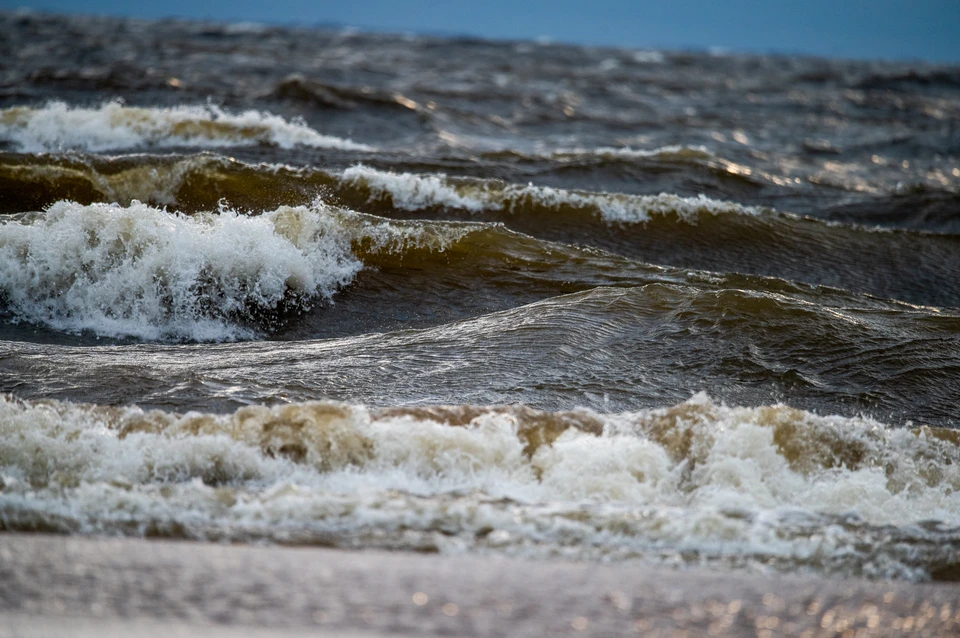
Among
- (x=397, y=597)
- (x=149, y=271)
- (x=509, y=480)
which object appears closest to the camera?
(x=397, y=597)

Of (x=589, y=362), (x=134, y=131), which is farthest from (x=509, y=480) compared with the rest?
(x=134, y=131)

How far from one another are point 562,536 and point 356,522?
0.69 metres

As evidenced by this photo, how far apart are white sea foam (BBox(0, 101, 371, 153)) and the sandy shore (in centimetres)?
878

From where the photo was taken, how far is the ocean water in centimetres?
328

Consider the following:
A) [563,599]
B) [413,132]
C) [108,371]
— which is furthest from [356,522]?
[413,132]

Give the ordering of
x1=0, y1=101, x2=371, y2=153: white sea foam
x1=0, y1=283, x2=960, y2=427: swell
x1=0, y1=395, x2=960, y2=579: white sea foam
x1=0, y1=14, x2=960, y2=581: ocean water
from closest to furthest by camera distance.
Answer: x1=0, y1=395, x2=960, y2=579: white sea foam < x1=0, y1=14, x2=960, y2=581: ocean water < x1=0, y1=283, x2=960, y2=427: swell < x1=0, y1=101, x2=371, y2=153: white sea foam

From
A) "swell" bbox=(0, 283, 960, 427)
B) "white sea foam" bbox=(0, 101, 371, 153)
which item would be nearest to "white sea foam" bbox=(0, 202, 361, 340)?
"swell" bbox=(0, 283, 960, 427)

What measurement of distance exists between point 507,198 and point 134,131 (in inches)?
197

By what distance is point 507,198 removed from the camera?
9203mm

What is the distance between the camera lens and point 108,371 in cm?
470

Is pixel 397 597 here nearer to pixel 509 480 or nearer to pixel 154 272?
pixel 509 480

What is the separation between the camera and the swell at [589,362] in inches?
182

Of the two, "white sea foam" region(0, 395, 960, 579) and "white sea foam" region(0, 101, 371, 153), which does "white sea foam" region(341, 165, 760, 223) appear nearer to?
"white sea foam" region(0, 101, 371, 153)

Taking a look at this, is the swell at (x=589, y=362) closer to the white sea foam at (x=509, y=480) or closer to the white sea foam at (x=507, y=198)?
the white sea foam at (x=509, y=480)
